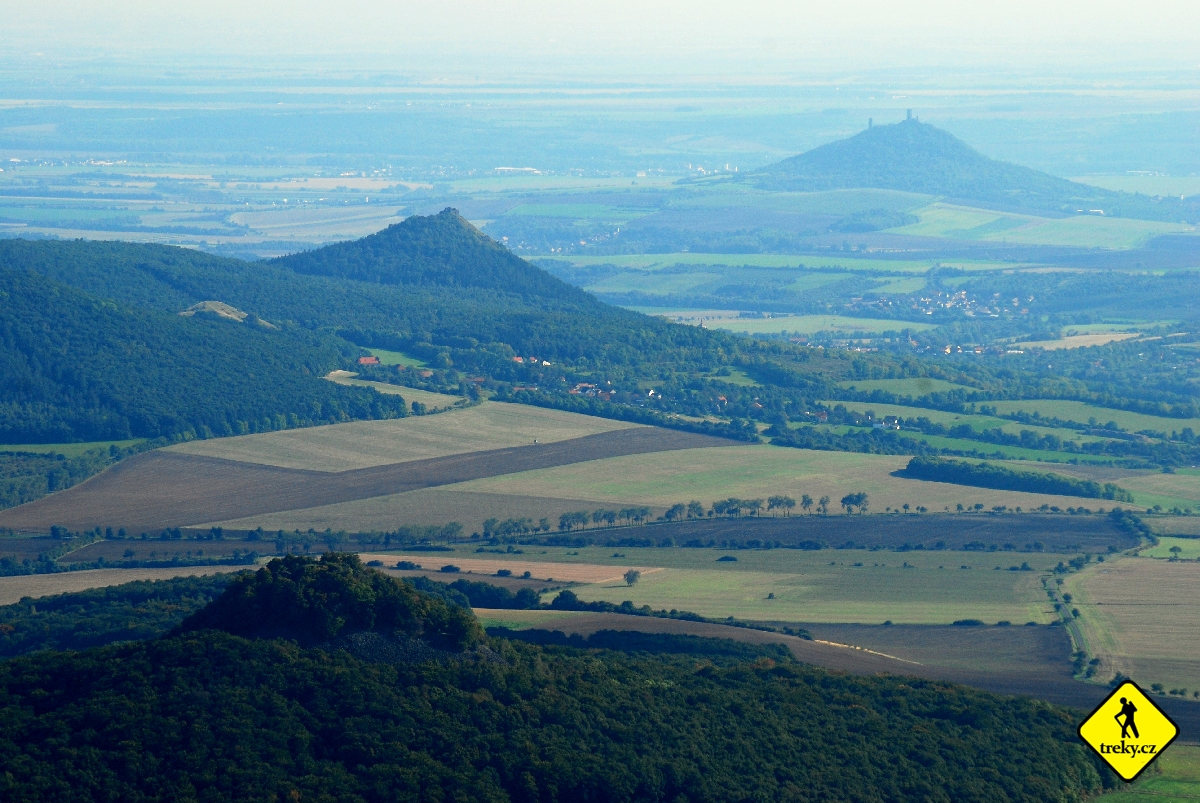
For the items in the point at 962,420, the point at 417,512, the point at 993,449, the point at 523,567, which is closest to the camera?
the point at 523,567

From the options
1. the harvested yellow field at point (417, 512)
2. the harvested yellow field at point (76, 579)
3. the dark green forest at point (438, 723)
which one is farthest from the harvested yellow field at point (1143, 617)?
A: the harvested yellow field at point (76, 579)

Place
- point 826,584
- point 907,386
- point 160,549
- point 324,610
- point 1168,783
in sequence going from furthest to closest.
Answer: point 907,386
point 160,549
point 826,584
point 324,610
point 1168,783

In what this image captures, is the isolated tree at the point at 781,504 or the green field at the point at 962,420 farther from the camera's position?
the green field at the point at 962,420

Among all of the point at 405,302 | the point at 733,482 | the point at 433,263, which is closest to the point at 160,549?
the point at 733,482

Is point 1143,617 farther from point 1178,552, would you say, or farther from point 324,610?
point 324,610

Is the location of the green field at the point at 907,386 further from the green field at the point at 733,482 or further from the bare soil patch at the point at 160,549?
the bare soil patch at the point at 160,549

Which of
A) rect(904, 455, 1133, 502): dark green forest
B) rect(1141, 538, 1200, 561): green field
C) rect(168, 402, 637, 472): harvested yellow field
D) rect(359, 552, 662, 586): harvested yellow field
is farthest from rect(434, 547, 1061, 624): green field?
rect(168, 402, 637, 472): harvested yellow field
